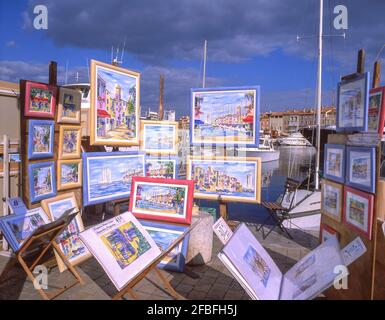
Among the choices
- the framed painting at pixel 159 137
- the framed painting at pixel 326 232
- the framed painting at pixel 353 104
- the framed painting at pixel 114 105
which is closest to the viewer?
the framed painting at pixel 353 104

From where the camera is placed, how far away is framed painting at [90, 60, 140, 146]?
4965 mm

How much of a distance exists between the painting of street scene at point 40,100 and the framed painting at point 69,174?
0.77 metres

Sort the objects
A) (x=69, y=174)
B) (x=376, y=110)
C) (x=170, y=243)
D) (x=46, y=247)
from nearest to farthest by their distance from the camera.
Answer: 1. (x=376, y=110)
2. (x=46, y=247)
3. (x=170, y=243)
4. (x=69, y=174)

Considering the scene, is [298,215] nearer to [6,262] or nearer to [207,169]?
[207,169]

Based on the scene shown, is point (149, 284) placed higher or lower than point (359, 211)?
lower

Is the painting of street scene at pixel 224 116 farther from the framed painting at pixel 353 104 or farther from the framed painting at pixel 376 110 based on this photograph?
the framed painting at pixel 376 110

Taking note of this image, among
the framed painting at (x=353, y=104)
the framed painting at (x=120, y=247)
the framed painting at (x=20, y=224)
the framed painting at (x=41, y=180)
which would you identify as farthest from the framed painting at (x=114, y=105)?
the framed painting at (x=353, y=104)

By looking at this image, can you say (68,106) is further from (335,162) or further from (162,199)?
→ (335,162)

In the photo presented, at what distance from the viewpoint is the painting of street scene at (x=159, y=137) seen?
5.96m

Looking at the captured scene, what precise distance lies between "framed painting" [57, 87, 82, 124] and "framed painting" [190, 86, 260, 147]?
6.02 ft

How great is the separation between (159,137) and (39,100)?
2.10 meters

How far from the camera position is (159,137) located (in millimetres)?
6012

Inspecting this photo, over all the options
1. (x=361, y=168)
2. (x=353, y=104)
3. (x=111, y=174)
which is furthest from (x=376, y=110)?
(x=111, y=174)

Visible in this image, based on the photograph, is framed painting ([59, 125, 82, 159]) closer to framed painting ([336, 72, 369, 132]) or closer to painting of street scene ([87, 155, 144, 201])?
painting of street scene ([87, 155, 144, 201])
